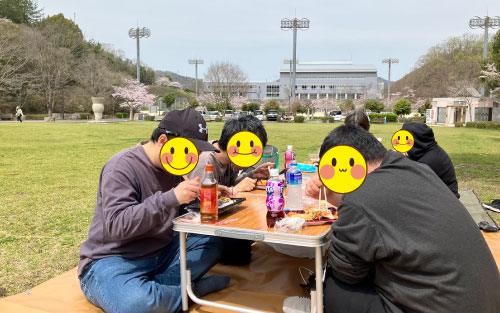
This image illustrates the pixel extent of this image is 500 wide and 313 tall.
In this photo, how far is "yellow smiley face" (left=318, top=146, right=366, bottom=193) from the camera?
5.10 feet

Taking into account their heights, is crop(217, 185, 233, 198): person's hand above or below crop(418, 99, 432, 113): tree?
below

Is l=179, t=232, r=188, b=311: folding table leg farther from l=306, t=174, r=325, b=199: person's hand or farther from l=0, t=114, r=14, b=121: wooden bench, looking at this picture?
l=0, t=114, r=14, b=121: wooden bench

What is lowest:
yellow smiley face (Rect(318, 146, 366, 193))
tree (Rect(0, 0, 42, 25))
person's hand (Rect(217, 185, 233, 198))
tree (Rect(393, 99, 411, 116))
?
person's hand (Rect(217, 185, 233, 198))

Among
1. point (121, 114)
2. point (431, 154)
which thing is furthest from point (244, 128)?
point (121, 114)

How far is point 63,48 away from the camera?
35.8 m

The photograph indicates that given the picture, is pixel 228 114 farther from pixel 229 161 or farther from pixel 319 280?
pixel 319 280

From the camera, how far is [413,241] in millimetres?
1449

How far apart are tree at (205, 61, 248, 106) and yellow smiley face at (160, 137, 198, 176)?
48.2m

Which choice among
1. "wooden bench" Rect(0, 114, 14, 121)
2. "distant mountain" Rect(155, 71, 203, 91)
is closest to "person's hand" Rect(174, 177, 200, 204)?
"wooden bench" Rect(0, 114, 14, 121)

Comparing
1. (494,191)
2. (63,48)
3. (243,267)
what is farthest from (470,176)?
(63,48)

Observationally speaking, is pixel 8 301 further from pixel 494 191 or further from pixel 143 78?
pixel 143 78

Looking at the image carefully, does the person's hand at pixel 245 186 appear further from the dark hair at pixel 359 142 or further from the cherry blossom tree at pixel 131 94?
the cherry blossom tree at pixel 131 94

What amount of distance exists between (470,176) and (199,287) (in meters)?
7.32

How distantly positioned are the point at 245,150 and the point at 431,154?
7.29 ft
